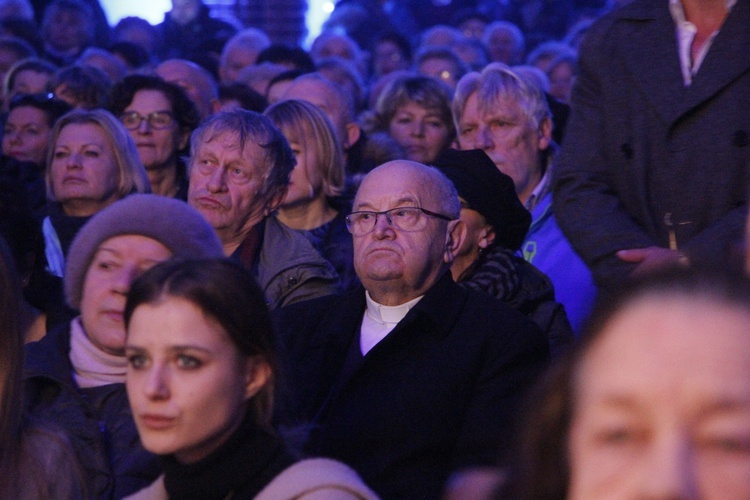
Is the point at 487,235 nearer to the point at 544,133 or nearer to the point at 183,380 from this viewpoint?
the point at 544,133

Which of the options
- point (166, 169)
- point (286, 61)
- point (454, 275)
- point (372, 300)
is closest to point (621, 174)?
point (372, 300)

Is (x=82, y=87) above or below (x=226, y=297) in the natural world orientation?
below

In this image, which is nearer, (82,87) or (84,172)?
(84,172)

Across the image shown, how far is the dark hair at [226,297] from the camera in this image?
2.78m

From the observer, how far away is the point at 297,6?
15953 millimetres

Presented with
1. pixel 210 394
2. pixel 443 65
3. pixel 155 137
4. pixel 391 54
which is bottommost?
pixel 391 54

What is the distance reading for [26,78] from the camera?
8164 mm


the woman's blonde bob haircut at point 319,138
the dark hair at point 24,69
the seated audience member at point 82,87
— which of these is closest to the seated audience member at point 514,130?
the woman's blonde bob haircut at point 319,138

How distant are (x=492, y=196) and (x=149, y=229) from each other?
1719 mm

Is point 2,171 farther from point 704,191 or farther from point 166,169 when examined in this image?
point 704,191

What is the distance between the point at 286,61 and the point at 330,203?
3.50 m

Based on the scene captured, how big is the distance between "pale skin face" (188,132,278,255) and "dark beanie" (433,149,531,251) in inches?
33.0

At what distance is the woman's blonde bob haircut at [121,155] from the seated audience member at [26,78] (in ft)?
8.33

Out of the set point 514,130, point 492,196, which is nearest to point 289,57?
point 514,130
